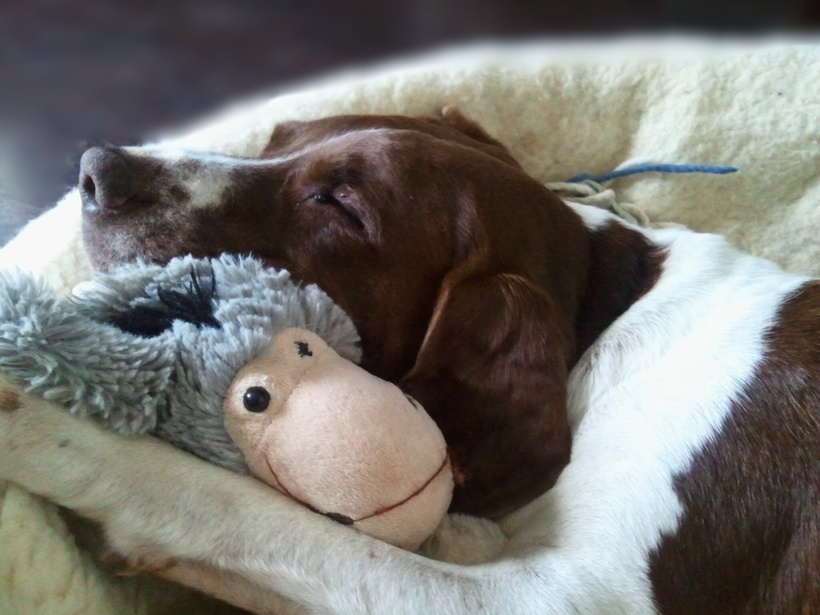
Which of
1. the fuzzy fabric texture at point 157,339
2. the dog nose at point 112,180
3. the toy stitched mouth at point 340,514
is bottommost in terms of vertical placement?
the toy stitched mouth at point 340,514

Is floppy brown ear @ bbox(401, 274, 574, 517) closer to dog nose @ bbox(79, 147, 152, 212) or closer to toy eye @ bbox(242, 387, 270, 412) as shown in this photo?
toy eye @ bbox(242, 387, 270, 412)

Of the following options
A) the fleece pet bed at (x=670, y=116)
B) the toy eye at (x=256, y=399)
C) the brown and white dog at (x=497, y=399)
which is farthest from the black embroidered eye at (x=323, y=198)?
the fleece pet bed at (x=670, y=116)

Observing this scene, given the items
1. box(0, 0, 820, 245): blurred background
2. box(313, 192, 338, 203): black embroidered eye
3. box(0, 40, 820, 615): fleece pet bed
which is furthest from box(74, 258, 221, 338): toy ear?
box(0, 40, 820, 615): fleece pet bed

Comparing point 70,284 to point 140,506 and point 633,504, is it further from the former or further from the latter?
point 633,504

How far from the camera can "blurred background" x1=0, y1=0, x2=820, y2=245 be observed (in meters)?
2.73

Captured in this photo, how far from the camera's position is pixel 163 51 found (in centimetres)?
291

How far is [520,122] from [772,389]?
167cm

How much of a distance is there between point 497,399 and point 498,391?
0.02 metres

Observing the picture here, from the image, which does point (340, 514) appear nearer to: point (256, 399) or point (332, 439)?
point (332, 439)

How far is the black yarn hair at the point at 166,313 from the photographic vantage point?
1.41 m

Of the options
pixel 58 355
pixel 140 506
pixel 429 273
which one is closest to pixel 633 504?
pixel 429 273

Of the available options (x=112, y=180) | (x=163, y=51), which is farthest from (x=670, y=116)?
(x=112, y=180)

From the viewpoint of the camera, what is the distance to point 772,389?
1.66 m

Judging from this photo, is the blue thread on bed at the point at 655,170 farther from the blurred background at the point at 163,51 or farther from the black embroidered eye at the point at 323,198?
the black embroidered eye at the point at 323,198
